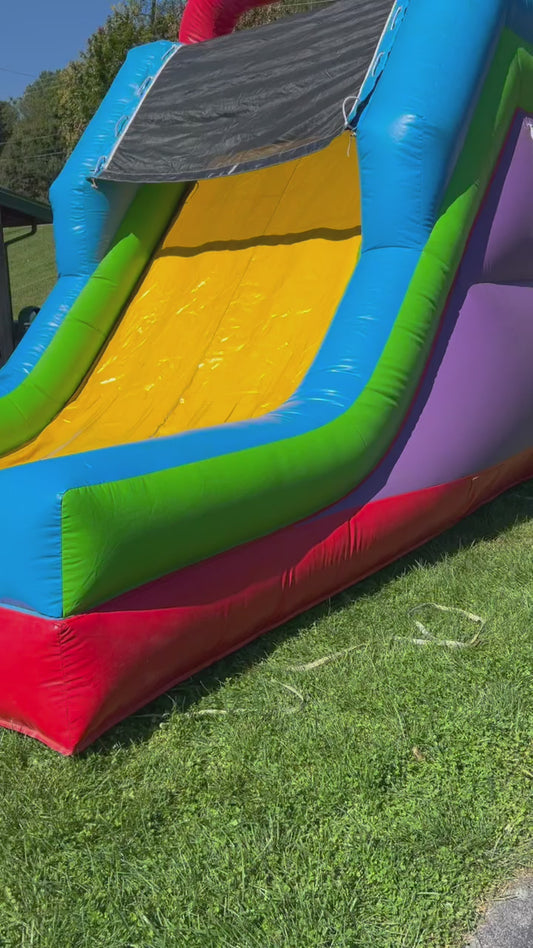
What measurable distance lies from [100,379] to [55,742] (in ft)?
7.68

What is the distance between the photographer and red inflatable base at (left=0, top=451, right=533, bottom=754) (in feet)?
6.84

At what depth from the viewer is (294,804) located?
1972 mm

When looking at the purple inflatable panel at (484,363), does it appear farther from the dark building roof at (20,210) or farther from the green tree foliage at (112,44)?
the green tree foliage at (112,44)

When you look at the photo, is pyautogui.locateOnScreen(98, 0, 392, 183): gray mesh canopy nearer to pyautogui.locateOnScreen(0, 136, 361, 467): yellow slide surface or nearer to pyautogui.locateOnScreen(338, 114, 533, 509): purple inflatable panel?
pyautogui.locateOnScreen(0, 136, 361, 467): yellow slide surface

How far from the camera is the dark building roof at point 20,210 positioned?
24.7ft

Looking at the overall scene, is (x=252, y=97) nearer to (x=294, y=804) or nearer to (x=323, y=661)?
(x=323, y=661)

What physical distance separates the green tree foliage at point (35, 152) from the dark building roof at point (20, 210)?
37.8 m

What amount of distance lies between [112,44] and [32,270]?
550 cm

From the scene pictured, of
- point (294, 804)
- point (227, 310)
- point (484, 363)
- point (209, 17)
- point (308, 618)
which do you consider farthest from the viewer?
point (209, 17)

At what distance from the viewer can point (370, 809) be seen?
Result: 1.94 metres

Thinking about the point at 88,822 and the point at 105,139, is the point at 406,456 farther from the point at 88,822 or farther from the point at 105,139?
the point at 105,139

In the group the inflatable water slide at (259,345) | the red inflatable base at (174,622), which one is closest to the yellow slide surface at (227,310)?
the inflatable water slide at (259,345)

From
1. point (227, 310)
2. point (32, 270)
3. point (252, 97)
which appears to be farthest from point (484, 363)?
point (32, 270)

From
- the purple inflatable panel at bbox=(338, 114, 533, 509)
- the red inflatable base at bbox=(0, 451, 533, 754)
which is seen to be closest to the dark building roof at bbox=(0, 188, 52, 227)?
the purple inflatable panel at bbox=(338, 114, 533, 509)
